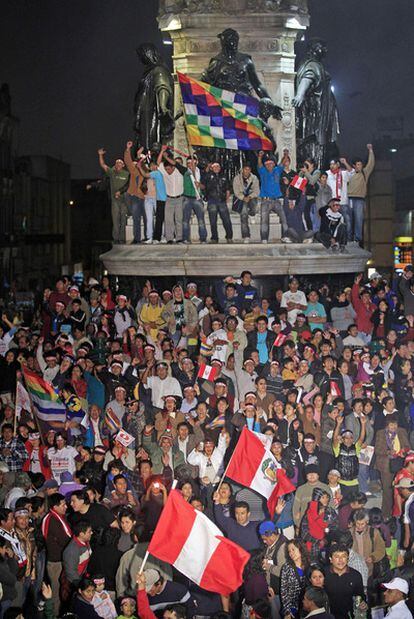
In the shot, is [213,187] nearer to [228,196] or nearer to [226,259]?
[228,196]

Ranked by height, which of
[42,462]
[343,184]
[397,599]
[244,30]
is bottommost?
[397,599]

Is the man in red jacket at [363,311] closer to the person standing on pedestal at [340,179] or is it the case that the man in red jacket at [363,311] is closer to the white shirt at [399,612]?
the person standing on pedestal at [340,179]

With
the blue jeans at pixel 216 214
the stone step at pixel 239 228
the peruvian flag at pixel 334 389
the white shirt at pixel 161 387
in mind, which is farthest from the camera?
the stone step at pixel 239 228

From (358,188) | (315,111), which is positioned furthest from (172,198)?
(315,111)

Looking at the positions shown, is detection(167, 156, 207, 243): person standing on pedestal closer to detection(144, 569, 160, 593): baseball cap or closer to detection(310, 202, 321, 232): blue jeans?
detection(310, 202, 321, 232): blue jeans

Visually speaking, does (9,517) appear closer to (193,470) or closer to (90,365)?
(193,470)

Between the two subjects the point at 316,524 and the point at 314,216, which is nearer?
the point at 316,524

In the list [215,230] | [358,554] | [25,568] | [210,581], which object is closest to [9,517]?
[25,568]

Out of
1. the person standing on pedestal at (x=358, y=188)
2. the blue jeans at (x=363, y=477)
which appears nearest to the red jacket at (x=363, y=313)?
the person standing on pedestal at (x=358, y=188)

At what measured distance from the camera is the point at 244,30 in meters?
24.7

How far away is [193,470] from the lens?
45.6 feet

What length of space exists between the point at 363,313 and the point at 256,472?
274 inches

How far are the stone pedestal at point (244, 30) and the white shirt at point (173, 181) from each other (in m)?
2.58

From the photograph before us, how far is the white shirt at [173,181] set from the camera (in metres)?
22.7
